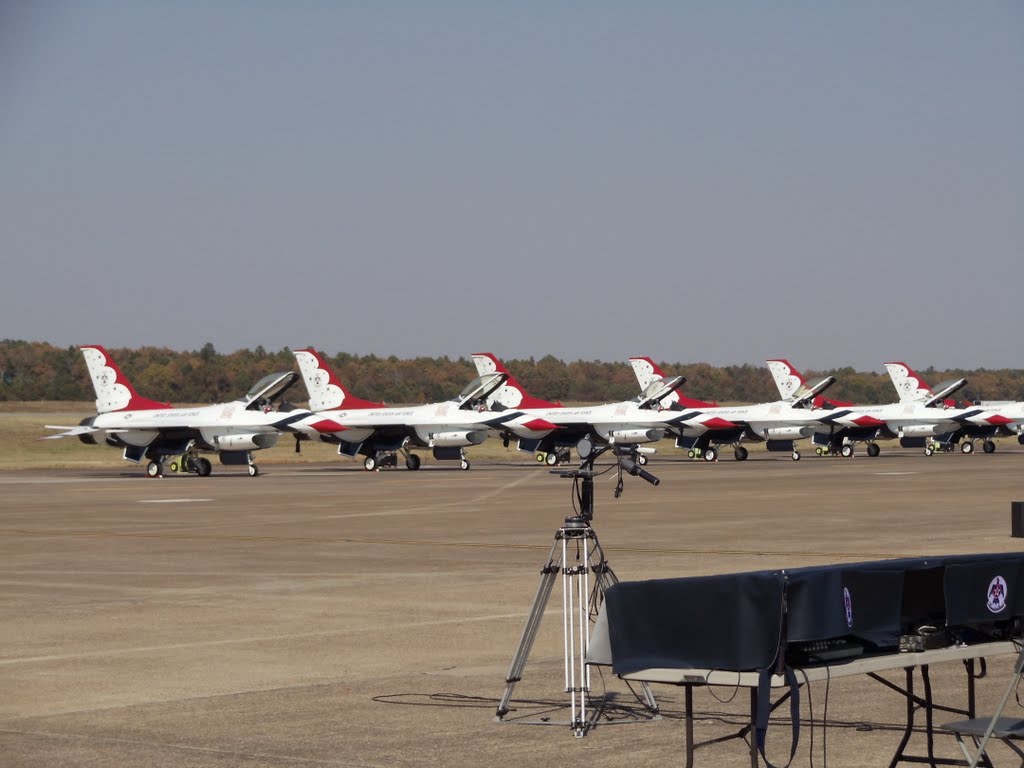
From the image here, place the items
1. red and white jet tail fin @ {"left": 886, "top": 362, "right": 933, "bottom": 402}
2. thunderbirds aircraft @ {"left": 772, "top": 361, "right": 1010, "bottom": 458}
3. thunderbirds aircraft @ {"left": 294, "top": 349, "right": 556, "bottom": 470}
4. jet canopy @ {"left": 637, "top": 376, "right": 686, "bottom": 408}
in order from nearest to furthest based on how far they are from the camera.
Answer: thunderbirds aircraft @ {"left": 294, "top": 349, "right": 556, "bottom": 470}
jet canopy @ {"left": 637, "top": 376, "right": 686, "bottom": 408}
thunderbirds aircraft @ {"left": 772, "top": 361, "right": 1010, "bottom": 458}
red and white jet tail fin @ {"left": 886, "top": 362, "right": 933, "bottom": 402}

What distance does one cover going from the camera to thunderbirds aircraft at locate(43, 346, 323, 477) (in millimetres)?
65625

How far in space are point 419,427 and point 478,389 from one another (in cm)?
339

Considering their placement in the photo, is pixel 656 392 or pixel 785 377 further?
pixel 785 377

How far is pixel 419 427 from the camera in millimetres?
71000

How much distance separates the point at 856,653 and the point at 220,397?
157996 mm

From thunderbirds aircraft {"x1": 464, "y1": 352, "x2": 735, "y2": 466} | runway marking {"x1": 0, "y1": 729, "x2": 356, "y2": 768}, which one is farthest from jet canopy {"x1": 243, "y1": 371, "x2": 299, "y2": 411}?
runway marking {"x1": 0, "y1": 729, "x2": 356, "y2": 768}

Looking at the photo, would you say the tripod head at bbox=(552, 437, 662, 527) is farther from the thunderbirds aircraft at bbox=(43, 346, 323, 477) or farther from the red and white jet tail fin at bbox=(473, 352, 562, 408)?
the red and white jet tail fin at bbox=(473, 352, 562, 408)

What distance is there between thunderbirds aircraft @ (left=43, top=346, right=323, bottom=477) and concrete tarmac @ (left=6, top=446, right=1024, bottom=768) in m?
22.9

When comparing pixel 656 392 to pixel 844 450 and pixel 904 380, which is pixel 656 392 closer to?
pixel 844 450

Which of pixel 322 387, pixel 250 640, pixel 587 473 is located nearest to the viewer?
pixel 587 473

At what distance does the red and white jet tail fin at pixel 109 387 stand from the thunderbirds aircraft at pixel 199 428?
0.71 m

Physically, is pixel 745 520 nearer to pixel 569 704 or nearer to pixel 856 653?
pixel 569 704

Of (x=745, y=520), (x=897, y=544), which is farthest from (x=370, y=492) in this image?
(x=897, y=544)

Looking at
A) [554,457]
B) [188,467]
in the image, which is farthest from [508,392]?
[188,467]
